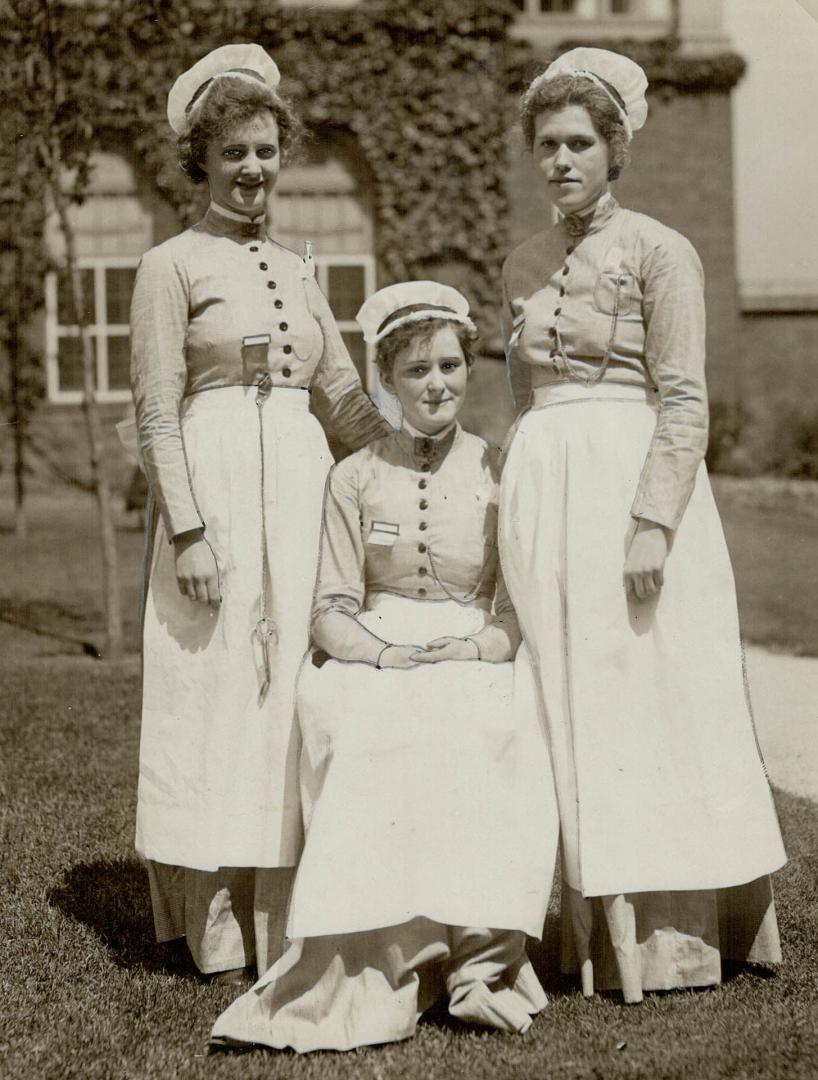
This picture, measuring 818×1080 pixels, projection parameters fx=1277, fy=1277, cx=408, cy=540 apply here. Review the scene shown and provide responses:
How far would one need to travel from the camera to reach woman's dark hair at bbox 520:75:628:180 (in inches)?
125

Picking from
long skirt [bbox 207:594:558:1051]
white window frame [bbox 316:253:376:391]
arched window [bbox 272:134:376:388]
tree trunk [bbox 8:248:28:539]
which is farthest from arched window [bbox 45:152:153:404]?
long skirt [bbox 207:594:558:1051]

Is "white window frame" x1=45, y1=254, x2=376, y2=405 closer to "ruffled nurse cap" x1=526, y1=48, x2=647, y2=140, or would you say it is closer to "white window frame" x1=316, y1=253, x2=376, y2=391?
"white window frame" x1=316, y1=253, x2=376, y2=391

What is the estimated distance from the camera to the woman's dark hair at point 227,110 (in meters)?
3.30

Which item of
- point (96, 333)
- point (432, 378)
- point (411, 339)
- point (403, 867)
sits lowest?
point (403, 867)

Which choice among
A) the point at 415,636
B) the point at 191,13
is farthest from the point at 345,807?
the point at 191,13

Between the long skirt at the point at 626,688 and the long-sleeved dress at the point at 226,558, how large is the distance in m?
0.61

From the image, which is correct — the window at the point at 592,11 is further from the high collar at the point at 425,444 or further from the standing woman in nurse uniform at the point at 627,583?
the high collar at the point at 425,444

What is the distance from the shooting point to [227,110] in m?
3.30

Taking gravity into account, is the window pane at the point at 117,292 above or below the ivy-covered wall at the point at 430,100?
Result: below

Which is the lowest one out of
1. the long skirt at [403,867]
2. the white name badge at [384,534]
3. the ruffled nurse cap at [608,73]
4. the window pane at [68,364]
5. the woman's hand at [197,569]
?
the long skirt at [403,867]

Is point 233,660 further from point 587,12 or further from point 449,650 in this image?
point 587,12

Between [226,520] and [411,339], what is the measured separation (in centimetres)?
67

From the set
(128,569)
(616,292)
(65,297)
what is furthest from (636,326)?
(65,297)

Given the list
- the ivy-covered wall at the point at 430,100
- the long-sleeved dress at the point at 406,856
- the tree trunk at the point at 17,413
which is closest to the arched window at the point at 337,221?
the ivy-covered wall at the point at 430,100
